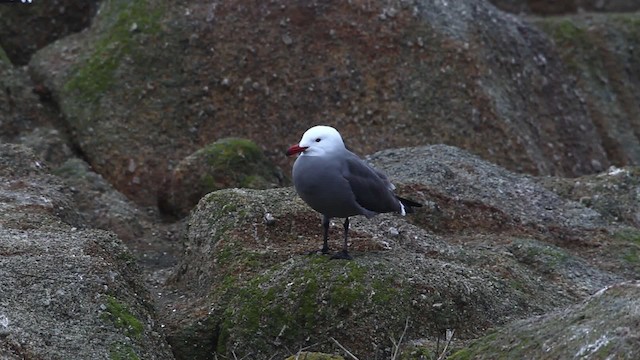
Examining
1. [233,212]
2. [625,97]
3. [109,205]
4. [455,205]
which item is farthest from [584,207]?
[625,97]

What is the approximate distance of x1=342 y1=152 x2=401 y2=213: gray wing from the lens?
9.17 metres

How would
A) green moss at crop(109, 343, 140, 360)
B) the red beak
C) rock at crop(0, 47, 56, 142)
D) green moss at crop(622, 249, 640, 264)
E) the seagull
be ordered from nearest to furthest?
green moss at crop(109, 343, 140, 360) → the red beak → the seagull → green moss at crop(622, 249, 640, 264) → rock at crop(0, 47, 56, 142)

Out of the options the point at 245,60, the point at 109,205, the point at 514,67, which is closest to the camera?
the point at 109,205

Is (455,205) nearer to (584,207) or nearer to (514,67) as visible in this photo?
(584,207)

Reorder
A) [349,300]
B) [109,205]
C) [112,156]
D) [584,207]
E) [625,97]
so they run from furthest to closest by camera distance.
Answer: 1. [625,97]
2. [112,156]
3. [109,205]
4. [584,207]
5. [349,300]

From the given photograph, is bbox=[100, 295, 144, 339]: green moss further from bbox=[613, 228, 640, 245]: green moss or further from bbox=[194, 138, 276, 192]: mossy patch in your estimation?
bbox=[613, 228, 640, 245]: green moss

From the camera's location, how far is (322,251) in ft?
31.1

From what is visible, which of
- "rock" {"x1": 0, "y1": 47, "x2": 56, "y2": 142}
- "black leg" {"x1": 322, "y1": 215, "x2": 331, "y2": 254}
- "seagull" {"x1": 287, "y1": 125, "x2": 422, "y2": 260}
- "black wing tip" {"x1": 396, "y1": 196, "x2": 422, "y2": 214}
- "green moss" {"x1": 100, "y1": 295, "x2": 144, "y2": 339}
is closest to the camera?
"green moss" {"x1": 100, "y1": 295, "x2": 144, "y2": 339}

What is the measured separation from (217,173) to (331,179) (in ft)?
15.3

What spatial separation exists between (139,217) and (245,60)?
379 centimetres

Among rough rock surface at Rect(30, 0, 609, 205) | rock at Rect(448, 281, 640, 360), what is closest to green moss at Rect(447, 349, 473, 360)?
rock at Rect(448, 281, 640, 360)

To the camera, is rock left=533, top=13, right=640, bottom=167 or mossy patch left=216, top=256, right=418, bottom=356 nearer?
mossy patch left=216, top=256, right=418, bottom=356

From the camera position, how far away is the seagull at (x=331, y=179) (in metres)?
8.94

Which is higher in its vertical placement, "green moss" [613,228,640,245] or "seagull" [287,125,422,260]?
"seagull" [287,125,422,260]
